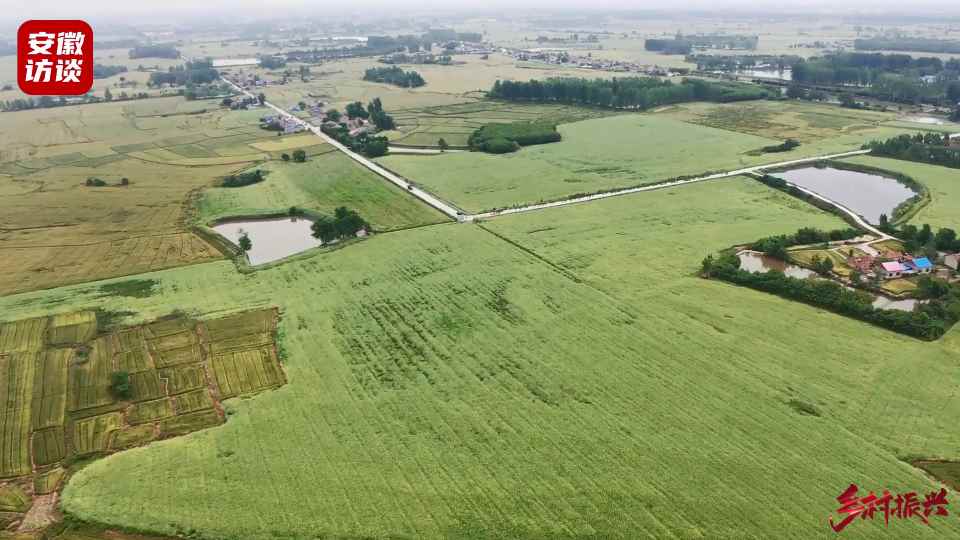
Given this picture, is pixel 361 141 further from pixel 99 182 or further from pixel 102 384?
pixel 102 384

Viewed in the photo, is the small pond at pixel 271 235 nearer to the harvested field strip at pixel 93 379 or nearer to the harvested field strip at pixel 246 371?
the harvested field strip at pixel 93 379

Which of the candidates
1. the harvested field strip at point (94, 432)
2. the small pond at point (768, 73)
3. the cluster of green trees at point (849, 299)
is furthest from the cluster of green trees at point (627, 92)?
the harvested field strip at point (94, 432)

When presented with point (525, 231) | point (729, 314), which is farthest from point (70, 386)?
point (729, 314)

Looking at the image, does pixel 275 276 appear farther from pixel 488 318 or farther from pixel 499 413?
pixel 499 413

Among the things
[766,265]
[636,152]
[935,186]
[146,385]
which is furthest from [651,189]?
[146,385]

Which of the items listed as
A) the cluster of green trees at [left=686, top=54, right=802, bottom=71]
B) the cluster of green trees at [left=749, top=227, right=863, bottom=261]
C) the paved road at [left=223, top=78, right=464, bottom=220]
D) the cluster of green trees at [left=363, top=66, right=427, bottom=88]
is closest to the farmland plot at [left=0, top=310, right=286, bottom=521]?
the paved road at [left=223, top=78, right=464, bottom=220]
